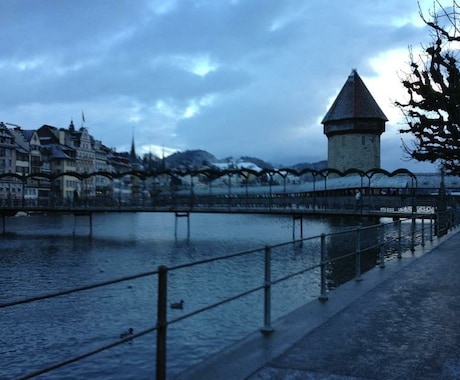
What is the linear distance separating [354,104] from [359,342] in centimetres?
6613

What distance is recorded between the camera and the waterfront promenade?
15.4ft

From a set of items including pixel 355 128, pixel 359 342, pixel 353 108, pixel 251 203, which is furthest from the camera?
pixel 353 108

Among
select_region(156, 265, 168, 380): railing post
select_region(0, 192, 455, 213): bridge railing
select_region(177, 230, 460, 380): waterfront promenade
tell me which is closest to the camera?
select_region(156, 265, 168, 380): railing post

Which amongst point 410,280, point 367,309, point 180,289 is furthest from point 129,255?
point 367,309

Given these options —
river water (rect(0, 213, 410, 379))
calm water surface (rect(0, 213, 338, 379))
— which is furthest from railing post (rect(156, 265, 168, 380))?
river water (rect(0, 213, 410, 379))

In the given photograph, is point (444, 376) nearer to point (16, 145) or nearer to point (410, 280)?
point (410, 280)

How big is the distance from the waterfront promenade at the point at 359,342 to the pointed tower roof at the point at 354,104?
203 ft

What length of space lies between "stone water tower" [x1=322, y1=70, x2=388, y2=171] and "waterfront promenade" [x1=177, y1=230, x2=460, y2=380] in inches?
2405

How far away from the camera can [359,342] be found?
564 cm

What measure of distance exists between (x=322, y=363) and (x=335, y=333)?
115 cm

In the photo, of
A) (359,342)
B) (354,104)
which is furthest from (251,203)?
(359,342)

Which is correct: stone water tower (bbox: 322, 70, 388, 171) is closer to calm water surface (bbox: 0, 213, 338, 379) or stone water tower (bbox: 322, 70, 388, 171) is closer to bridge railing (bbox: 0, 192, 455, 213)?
bridge railing (bbox: 0, 192, 455, 213)

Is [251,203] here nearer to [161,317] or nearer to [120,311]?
[120,311]

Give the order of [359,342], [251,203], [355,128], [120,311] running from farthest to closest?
[355,128], [251,203], [120,311], [359,342]
